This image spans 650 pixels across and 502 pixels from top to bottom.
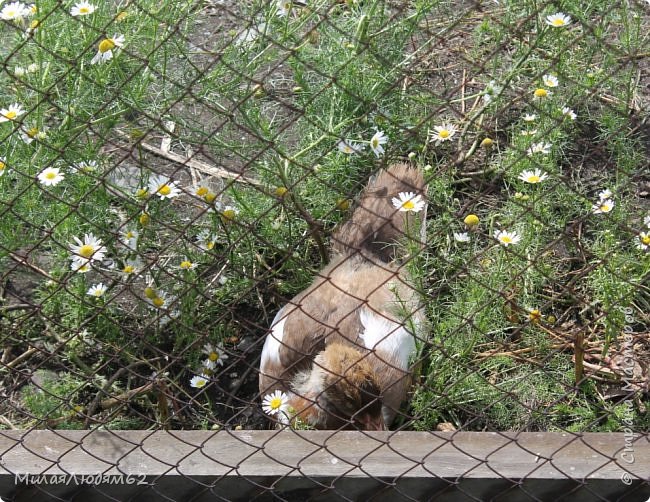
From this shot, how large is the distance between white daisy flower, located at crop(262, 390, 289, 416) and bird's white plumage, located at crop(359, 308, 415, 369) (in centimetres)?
37

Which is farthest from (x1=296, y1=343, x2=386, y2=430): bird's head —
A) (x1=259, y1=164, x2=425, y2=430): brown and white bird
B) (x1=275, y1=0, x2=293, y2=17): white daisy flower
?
(x1=275, y1=0, x2=293, y2=17): white daisy flower

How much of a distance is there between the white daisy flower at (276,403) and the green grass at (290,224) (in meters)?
0.23

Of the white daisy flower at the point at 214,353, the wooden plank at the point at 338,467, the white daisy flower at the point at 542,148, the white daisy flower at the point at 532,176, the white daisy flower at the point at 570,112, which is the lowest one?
the wooden plank at the point at 338,467

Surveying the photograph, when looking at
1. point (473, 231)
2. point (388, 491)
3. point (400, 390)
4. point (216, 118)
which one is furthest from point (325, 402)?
point (216, 118)

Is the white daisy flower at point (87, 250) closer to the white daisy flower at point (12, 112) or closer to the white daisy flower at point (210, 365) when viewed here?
the white daisy flower at point (12, 112)

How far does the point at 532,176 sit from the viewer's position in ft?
10.4

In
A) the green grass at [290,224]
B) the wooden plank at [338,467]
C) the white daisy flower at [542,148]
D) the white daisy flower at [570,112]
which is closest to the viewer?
the wooden plank at [338,467]

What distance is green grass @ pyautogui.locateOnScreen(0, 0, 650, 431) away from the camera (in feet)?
9.93

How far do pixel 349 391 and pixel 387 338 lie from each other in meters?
0.30

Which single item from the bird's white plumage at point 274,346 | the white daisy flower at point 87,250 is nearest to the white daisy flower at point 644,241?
the bird's white plumage at point 274,346

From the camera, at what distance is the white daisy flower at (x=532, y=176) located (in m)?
3.10

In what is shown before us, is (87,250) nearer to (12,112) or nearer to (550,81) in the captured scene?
(12,112)

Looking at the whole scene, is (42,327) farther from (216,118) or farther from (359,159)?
(359,159)

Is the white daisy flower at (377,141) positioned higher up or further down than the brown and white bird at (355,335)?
higher up
